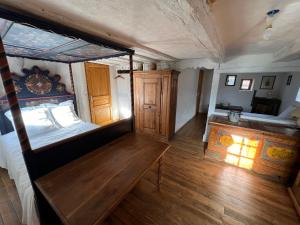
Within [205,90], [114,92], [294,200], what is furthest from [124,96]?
[294,200]

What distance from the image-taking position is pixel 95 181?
101 centimetres

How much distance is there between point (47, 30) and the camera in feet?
3.13

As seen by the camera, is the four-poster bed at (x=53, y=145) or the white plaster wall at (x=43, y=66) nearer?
the four-poster bed at (x=53, y=145)

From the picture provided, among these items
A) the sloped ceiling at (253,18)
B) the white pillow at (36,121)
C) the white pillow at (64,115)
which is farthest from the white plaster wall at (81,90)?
the sloped ceiling at (253,18)

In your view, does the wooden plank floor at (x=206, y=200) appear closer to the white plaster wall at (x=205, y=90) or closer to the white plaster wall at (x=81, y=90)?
the white plaster wall at (x=81, y=90)

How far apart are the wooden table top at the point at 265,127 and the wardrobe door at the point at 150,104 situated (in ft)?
4.21

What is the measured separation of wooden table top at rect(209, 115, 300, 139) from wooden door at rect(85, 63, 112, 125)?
2971mm

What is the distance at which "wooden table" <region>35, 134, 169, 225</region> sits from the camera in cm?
78

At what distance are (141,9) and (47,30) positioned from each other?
28.9 inches

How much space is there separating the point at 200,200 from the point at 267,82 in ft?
16.0

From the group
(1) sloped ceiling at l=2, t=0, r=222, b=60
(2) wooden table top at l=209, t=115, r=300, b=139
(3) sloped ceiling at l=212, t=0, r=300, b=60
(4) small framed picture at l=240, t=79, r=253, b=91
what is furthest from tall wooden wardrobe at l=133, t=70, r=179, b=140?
(4) small framed picture at l=240, t=79, r=253, b=91

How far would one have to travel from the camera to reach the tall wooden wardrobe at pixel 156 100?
9.30ft

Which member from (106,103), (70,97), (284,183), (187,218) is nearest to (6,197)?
(70,97)

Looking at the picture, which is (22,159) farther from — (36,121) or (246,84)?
(246,84)
